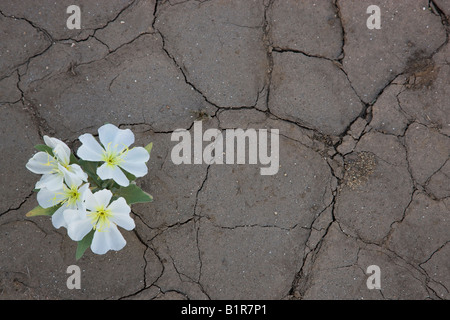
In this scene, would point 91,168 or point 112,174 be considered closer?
point 112,174

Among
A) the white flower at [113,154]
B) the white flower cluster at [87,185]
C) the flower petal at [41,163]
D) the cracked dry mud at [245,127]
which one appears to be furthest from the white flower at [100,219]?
the cracked dry mud at [245,127]

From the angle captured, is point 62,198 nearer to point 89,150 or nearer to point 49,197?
point 49,197

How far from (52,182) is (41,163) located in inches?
5.3

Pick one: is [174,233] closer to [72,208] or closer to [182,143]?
[182,143]

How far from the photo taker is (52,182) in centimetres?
225

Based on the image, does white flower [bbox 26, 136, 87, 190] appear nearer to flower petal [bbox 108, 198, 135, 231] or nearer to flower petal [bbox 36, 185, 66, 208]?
flower petal [bbox 36, 185, 66, 208]

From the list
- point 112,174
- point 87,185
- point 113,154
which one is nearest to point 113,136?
point 113,154

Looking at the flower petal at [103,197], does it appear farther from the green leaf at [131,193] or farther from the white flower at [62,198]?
the green leaf at [131,193]

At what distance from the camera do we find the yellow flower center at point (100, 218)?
2.31 m

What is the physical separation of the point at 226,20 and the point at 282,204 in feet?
4.92

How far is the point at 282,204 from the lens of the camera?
10.5 feet

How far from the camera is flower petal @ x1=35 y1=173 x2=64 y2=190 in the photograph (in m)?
2.23

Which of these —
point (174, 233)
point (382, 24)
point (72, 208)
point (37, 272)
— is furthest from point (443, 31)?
point (37, 272)

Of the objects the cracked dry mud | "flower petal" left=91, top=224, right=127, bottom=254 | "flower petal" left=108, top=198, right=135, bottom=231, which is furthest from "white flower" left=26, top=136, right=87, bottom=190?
the cracked dry mud
